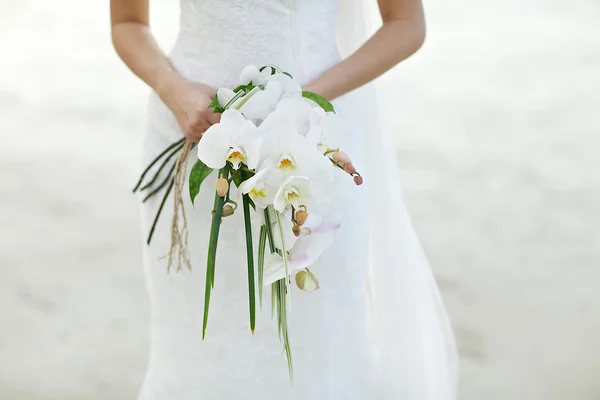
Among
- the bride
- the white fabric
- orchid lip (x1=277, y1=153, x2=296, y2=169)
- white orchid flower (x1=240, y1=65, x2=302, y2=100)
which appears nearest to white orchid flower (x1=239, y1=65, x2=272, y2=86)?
white orchid flower (x1=240, y1=65, x2=302, y2=100)

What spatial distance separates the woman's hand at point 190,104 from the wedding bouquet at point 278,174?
15 cm

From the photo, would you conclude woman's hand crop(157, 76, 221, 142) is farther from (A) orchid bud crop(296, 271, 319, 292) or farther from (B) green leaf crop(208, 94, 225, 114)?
(A) orchid bud crop(296, 271, 319, 292)

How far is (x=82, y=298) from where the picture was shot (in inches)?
Answer: 112

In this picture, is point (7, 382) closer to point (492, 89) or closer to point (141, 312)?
point (141, 312)

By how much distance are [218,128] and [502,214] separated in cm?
255

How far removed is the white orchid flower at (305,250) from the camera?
1.10m

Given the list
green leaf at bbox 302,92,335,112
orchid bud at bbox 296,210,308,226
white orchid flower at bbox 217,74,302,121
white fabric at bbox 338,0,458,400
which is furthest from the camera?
white fabric at bbox 338,0,458,400

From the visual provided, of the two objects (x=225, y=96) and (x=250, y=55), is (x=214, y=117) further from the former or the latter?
(x=250, y=55)

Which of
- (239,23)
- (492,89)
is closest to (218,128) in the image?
(239,23)

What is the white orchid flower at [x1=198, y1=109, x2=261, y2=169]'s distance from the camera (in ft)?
3.49

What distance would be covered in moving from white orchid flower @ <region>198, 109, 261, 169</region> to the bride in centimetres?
23

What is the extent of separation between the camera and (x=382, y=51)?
4.84 feet

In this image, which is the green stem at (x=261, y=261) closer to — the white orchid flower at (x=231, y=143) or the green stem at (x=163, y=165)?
the white orchid flower at (x=231, y=143)

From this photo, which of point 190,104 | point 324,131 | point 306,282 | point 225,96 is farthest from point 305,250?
point 190,104
